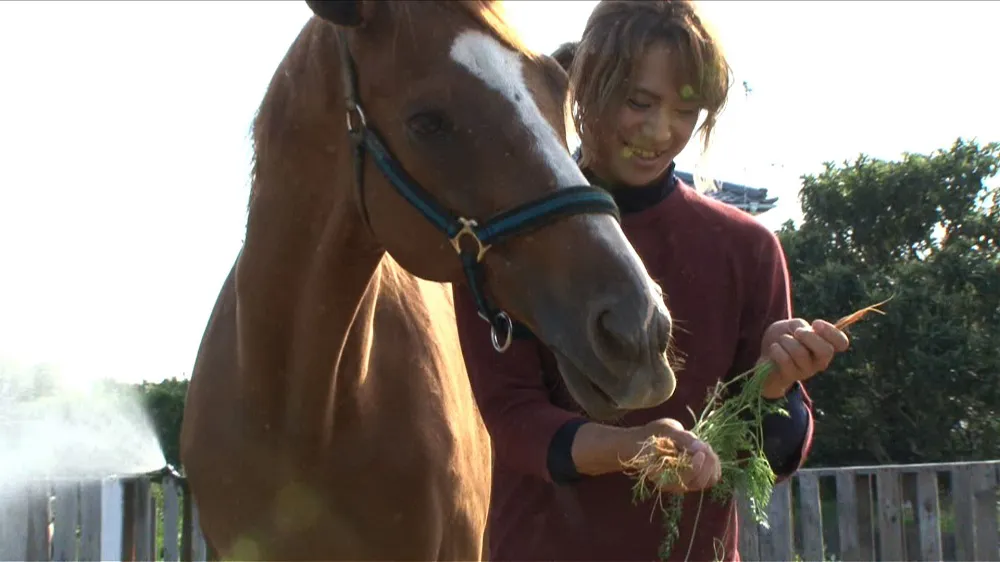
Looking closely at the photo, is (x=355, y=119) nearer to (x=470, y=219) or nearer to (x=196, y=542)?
(x=470, y=219)

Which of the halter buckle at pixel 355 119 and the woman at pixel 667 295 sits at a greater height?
the halter buckle at pixel 355 119

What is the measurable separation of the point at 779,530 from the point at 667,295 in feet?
13.8

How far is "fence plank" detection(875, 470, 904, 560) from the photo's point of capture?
5.48 meters

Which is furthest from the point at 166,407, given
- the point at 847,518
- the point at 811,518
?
the point at 847,518

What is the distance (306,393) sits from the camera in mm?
2598

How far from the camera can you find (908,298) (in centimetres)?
559

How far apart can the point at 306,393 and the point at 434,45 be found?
103 cm

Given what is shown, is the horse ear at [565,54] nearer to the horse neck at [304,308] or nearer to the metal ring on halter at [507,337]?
the horse neck at [304,308]

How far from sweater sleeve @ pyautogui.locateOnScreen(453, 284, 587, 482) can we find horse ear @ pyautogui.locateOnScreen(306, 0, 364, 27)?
2.15 feet

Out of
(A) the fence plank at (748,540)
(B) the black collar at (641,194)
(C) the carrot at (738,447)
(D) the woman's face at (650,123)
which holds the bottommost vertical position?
(A) the fence plank at (748,540)

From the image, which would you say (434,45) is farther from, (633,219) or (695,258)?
(695,258)

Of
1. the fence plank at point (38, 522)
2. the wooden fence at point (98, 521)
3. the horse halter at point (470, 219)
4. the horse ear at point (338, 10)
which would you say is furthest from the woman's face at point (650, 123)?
the fence plank at point (38, 522)

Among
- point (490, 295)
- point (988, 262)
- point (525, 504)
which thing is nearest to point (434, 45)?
point (490, 295)

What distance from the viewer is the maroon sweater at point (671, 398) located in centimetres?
192
